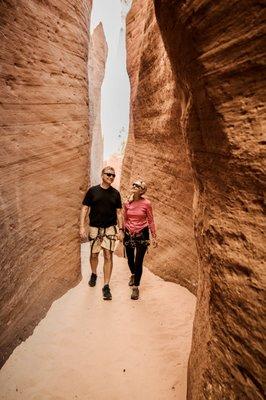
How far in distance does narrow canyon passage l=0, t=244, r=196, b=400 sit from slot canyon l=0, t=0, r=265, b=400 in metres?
0.25

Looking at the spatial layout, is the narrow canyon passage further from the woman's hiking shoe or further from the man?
the man

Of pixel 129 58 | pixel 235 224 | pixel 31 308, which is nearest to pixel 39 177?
pixel 31 308

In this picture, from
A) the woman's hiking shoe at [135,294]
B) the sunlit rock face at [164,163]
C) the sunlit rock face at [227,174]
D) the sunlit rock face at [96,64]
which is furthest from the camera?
the sunlit rock face at [96,64]

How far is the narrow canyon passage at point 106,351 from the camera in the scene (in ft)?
10.3

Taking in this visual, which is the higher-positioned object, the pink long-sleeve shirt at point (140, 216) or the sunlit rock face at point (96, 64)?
the sunlit rock face at point (96, 64)

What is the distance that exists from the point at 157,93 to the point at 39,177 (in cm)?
345

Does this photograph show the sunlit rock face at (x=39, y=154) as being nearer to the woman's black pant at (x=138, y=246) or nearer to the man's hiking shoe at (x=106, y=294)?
the man's hiking shoe at (x=106, y=294)

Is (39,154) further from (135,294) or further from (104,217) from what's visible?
(135,294)

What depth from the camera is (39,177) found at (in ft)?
15.4

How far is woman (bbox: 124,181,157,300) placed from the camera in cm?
489

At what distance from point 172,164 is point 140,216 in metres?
1.56

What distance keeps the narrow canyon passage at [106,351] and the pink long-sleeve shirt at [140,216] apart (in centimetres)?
115

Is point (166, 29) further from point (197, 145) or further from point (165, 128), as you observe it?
point (165, 128)

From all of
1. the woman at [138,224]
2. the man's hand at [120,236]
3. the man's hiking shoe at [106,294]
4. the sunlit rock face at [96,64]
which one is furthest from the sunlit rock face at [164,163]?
the sunlit rock face at [96,64]
